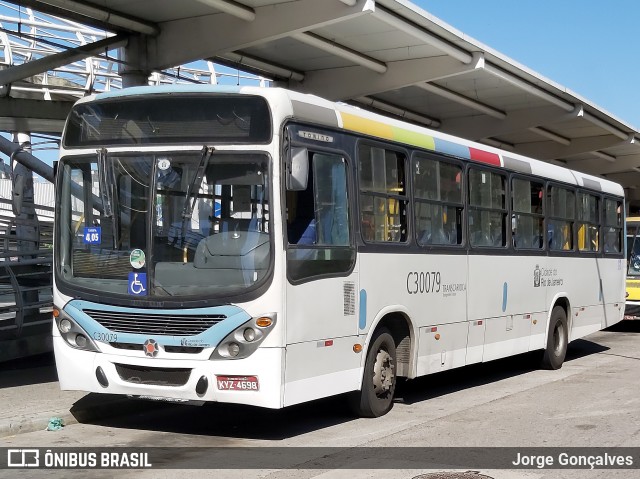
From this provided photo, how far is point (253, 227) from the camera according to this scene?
864 centimetres

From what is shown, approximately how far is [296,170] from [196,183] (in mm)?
915

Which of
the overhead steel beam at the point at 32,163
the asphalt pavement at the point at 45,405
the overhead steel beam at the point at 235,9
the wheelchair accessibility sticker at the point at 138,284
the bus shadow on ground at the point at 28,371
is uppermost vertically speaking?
the overhead steel beam at the point at 235,9

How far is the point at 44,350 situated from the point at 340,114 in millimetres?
7296

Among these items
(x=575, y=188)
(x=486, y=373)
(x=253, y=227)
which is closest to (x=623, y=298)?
(x=575, y=188)

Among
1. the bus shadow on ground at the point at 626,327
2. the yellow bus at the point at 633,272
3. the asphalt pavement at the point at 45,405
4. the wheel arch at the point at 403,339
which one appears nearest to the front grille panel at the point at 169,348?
the asphalt pavement at the point at 45,405

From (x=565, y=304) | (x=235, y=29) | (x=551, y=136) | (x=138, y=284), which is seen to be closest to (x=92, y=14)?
(x=235, y=29)

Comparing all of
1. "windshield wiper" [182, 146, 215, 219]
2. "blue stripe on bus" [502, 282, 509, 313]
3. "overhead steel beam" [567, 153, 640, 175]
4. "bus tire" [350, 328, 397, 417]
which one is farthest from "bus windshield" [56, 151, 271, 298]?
"overhead steel beam" [567, 153, 640, 175]

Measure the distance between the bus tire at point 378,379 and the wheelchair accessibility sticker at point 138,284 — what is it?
8.47 ft

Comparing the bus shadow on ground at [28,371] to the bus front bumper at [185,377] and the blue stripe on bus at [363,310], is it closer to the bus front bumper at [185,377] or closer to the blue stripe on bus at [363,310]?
the bus front bumper at [185,377]

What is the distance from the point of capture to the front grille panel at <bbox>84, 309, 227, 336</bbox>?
855 cm

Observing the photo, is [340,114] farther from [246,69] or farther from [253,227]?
[246,69]

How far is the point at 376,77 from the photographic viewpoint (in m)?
19.7

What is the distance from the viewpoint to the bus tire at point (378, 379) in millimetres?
10062

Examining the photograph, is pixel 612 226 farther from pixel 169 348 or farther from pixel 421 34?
pixel 169 348
